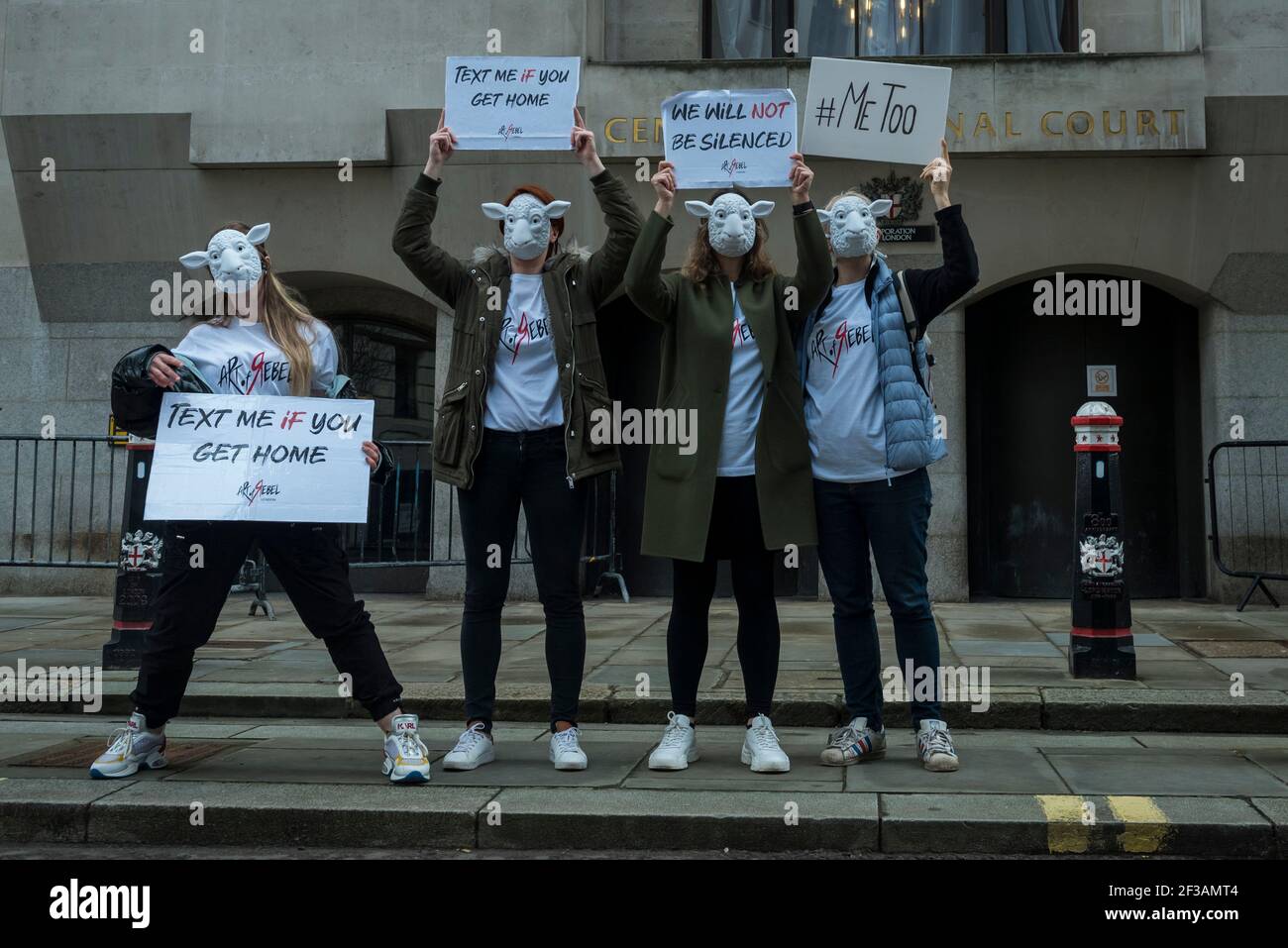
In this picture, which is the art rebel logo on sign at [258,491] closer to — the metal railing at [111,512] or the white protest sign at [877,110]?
the white protest sign at [877,110]

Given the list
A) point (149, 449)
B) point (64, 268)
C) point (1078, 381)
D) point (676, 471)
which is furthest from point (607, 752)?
point (64, 268)

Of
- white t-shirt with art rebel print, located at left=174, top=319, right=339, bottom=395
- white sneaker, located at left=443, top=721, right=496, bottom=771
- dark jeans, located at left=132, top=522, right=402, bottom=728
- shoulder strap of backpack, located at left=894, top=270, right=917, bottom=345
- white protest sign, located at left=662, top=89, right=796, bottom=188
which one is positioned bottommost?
white sneaker, located at left=443, top=721, right=496, bottom=771

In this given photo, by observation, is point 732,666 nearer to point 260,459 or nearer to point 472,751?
point 472,751

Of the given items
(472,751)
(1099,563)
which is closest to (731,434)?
(472,751)

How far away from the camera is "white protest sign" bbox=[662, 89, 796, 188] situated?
186 inches

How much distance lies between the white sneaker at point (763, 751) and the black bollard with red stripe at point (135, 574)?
389 centimetres

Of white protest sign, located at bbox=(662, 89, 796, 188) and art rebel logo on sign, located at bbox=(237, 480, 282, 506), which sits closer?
art rebel logo on sign, located at bbox=(237, 480, 282, 506)

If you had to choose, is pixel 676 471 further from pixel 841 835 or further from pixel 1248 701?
pixel 1248 701

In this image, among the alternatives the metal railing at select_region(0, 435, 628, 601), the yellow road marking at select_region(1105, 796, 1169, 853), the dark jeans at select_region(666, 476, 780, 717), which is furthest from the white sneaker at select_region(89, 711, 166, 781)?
the metal railing at select_region(0, 435, 628, 601)

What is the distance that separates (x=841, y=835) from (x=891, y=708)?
2.00 m

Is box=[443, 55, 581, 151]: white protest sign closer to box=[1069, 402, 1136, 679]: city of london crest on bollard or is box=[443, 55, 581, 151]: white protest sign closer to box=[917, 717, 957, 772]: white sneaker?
box=[917, 717, 957, 772]: white sneaker

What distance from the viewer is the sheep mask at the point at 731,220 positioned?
4617 mm

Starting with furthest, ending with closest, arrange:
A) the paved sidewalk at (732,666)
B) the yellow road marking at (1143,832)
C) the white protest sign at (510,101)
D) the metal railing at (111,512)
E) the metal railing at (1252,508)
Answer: the metal railing at (111,512) < the metal railing at (1252,508) < the paved sidewalk at (732,666) < the white protest sign at (510,101) < the yellow road marking at (1143,832)

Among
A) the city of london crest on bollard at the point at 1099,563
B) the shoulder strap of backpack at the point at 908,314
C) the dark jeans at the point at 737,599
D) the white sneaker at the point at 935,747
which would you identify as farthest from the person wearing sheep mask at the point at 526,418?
the city of london crest on bollard at the point at 1099,563
